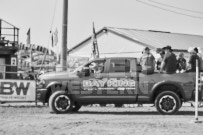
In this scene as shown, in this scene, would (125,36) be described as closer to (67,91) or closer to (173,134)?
(67,91)

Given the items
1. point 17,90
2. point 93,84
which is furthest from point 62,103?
point 17,90

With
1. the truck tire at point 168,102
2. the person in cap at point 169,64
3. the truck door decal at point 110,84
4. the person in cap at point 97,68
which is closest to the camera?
the truck tire at point 168,102

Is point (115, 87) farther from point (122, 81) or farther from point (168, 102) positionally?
point (168, 102)

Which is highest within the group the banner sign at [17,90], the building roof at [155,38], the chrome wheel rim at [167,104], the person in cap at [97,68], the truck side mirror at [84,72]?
the building roof at [155,38]

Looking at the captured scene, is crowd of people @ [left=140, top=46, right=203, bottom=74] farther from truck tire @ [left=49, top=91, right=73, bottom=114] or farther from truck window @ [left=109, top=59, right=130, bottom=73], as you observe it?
truck tire @ [left=49, top=91, right=73, bottom=114]

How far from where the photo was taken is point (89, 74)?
587 inches

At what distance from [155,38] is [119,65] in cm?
3284

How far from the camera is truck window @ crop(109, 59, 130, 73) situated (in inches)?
584

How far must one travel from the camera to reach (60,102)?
1480 cm

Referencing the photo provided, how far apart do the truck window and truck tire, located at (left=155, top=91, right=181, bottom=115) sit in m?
1.46

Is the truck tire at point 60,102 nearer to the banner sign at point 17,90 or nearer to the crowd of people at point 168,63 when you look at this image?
the crowd of people at point 168,63

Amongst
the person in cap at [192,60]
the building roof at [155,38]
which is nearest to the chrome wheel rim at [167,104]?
the person in cap at [192,60]

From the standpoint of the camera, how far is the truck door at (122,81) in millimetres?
14609

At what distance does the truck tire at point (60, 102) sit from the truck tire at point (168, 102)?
2843 mm
